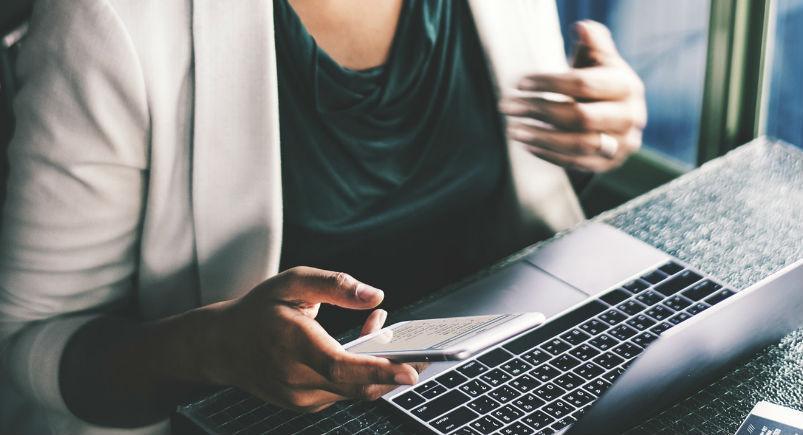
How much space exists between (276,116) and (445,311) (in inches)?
11.4

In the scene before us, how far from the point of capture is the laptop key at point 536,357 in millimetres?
992

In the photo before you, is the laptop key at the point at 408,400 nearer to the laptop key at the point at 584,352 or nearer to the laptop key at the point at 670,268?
the laptop key at the point at 584,352

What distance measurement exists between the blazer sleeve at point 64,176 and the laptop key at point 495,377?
1.40 feet

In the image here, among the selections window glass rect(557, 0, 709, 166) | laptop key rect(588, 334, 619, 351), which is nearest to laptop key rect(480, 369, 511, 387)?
laptop key rect(588, 334, 619, 351)

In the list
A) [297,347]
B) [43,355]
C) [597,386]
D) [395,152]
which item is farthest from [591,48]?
[43,355]

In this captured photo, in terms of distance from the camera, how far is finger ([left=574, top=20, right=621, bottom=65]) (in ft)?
4.17

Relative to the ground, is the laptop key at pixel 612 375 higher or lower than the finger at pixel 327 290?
lower

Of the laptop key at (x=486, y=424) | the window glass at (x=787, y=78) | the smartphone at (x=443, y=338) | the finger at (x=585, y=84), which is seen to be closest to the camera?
the smartphone at (x=443, y=338)

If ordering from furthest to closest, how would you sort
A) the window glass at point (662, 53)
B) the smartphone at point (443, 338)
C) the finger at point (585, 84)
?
1. the window glass at point (662, 53)
2. the finger at point (585, 84)
3. the smartphone at point (443, 338)

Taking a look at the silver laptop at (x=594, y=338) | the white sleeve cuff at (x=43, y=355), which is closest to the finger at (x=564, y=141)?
the silver laptop at (x=594, y=338)

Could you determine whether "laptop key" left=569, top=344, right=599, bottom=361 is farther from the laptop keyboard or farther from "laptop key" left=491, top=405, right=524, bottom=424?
"laptop key" left=491, top=405, right=524, bottom=424

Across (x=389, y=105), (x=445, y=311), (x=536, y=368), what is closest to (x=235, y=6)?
(x=389, y=105)

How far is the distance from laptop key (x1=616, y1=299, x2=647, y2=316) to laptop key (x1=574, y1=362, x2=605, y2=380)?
0.11 m

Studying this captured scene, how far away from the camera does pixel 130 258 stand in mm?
1137
